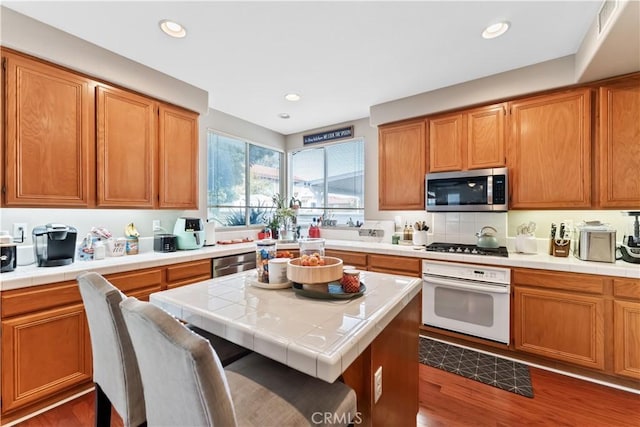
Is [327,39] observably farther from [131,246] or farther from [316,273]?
[131,246]

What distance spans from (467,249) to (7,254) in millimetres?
3682

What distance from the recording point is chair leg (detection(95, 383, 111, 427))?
135 centimetres

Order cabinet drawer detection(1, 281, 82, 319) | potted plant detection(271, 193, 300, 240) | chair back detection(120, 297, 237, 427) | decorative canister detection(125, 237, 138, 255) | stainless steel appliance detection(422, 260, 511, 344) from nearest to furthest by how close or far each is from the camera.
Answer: chair back detection(120, 297, 237, 427), cabinet drawer detection(1, 281, 82, 319), stainless steel appliance detection(422, 260, 511, 344), decorative canister detection(125, 237, 138, 255), potted plant detection(271, 193, 300, 240)

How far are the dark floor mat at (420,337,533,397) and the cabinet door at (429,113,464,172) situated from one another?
1.83 meters

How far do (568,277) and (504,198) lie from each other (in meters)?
0.83

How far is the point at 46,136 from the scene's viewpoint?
6.57 ft

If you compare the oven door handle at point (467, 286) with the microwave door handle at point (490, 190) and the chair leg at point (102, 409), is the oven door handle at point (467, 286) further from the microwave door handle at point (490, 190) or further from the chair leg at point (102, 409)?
the chair leg at point (102, 409)

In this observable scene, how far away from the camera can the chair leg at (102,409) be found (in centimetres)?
135

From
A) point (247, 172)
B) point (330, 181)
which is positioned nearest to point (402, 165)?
point (330, 181)

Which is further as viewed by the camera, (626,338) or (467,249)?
(467,249)

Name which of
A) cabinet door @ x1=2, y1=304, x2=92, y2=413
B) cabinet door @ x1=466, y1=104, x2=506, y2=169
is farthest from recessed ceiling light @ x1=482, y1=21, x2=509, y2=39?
cabinet door @ x1=2, y1=304, x2=92, y2=413

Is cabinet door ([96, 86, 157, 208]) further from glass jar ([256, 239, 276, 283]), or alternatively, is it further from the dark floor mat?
the dark floor mat

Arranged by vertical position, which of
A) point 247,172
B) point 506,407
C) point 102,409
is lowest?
point 506,407

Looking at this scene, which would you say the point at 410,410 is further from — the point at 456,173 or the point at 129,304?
the point at 456,173
